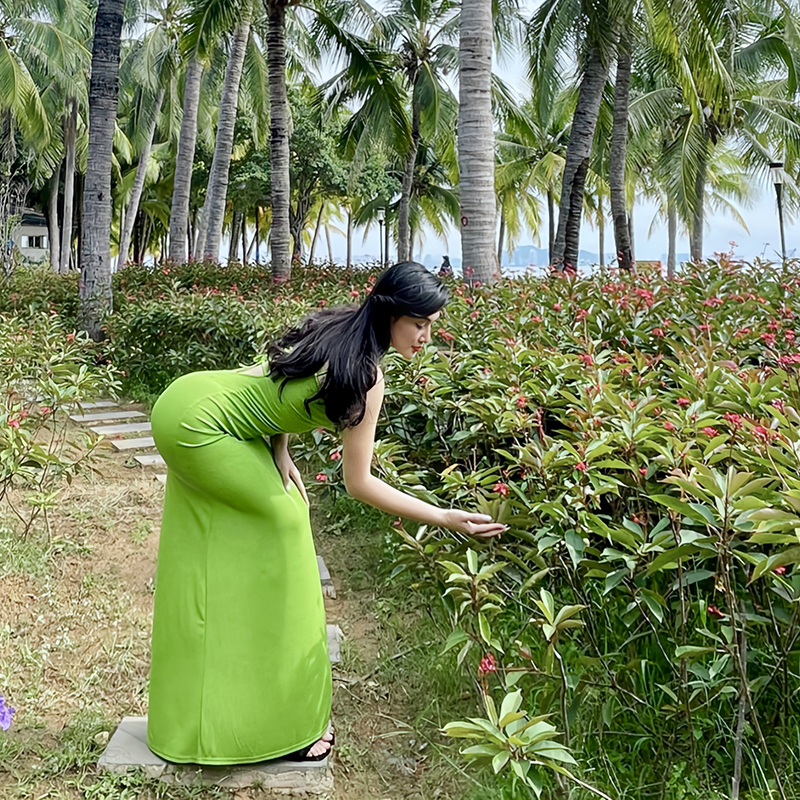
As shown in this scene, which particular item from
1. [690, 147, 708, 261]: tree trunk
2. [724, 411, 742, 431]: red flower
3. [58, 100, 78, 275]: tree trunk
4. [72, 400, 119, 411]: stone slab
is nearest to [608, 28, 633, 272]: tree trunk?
[690, 147, 708, 261]: tree trunk

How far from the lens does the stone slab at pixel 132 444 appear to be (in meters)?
5.67

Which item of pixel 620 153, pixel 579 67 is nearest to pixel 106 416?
pixel 620 153

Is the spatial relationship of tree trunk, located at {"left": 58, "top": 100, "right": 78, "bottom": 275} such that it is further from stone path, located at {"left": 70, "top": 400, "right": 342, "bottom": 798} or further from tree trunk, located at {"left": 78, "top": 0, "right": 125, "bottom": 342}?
stone path, located at {"left": 70, "top": 400, "right": 342, "bottom": 798}

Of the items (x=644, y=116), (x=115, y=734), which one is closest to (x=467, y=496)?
(x=115, y=734)

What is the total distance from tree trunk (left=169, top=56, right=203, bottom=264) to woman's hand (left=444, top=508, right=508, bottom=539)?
12.6 metres

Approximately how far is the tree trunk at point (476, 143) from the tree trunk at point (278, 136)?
3953 mm

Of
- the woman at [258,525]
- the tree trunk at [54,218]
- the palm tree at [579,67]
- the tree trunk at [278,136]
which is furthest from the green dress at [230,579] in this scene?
the tree trunk at [54,218]

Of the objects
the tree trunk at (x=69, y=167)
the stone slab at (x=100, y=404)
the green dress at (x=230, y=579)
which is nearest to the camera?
the green dress at (x=230, y=579)

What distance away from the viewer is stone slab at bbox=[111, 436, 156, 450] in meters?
5.67

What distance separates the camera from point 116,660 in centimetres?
312

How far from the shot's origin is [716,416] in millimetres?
2277

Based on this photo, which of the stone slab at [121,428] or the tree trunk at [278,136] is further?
the tree trunk at [278,136]

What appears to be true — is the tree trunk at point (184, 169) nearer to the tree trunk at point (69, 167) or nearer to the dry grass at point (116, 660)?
the dry grass at point (116, 660)

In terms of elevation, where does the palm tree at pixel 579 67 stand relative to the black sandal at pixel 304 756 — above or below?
above
